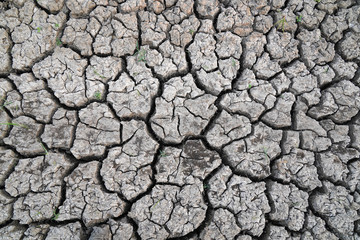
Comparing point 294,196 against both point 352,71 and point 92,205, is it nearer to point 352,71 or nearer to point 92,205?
point 352,71

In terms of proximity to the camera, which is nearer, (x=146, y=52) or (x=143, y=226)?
(x=143, y=226)

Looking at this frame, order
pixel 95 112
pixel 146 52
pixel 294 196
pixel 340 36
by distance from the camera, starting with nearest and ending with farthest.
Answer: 1. pixel 294 196
2. pixel 95 112
3. pixel 146 52
4. pixel 340 36

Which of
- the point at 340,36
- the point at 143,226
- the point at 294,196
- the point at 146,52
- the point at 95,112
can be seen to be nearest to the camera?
the point at 143,226

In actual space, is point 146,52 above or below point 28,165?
above

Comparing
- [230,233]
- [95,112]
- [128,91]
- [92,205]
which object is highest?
[128,91]

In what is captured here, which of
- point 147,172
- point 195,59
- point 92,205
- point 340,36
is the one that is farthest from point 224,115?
point 340,36

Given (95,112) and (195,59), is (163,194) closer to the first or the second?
(95,112)
